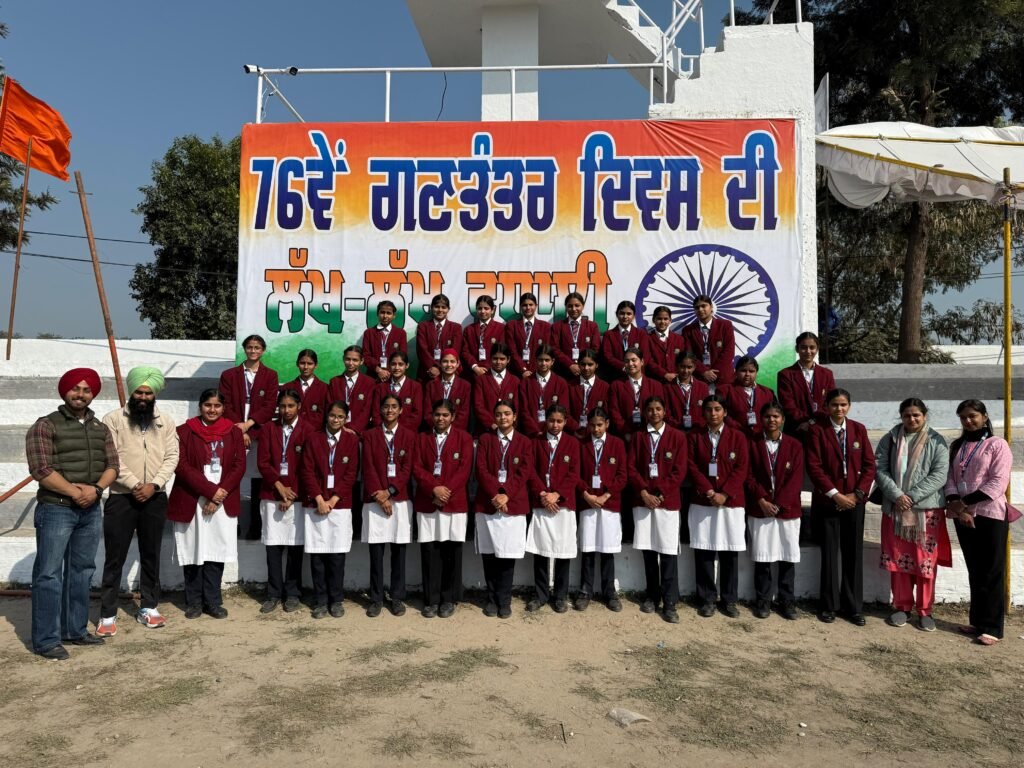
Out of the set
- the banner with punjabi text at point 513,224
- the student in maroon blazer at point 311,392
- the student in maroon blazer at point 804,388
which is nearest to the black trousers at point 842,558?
the student in maroon blazer at point 804,388

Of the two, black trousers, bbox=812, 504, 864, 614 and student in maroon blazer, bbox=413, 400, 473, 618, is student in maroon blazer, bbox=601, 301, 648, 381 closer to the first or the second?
student in maroon blazer, bbox=413, 400, 473, 618

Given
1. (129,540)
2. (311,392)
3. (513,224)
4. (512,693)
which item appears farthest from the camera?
(513,224)

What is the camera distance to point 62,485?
192 inches

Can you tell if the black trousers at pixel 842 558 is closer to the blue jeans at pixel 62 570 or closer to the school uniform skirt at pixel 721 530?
the school uniform skirt at pixel 721 530

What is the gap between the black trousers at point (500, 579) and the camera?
19.7 feet

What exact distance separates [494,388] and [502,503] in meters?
1.37

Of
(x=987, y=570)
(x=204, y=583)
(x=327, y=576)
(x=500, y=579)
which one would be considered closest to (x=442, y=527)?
(x=500, y=579)

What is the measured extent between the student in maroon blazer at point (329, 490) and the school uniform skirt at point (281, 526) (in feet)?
0.44

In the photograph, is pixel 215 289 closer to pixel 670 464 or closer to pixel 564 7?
pixel 564 7

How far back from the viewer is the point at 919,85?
14625mm

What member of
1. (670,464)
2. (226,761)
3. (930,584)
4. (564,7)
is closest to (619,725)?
(226,761)

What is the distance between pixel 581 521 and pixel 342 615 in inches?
84.1

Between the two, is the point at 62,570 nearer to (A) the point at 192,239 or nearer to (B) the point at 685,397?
(B) the point at 685,397

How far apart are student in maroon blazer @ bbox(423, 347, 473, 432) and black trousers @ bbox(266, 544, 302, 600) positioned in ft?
5.40
